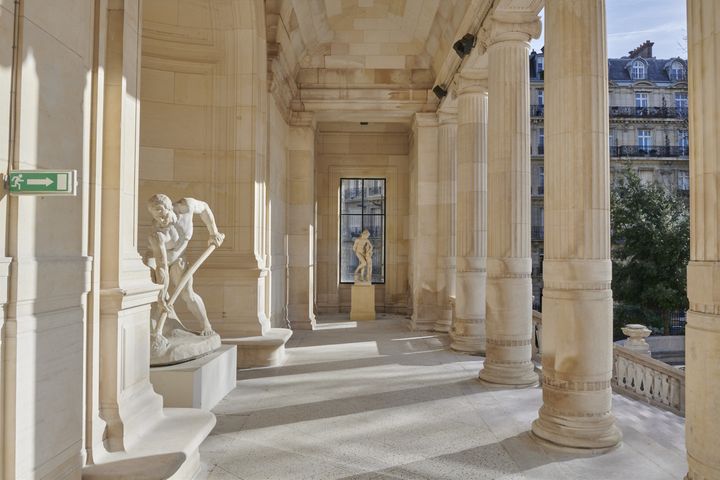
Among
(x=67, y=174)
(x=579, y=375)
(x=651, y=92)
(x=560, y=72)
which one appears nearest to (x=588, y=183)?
(x=560, y=72)

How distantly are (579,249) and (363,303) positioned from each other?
43.6 feet

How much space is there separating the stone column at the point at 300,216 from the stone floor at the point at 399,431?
5828 millimetres

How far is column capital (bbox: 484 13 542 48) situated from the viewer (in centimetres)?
919

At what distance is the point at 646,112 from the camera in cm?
4125

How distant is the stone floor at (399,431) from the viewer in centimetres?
537

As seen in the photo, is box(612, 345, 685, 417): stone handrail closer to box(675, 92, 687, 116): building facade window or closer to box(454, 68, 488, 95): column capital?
box(454, 68, 488, 95): column capital

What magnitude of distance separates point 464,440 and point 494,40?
7.02 m

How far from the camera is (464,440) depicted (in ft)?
20.6

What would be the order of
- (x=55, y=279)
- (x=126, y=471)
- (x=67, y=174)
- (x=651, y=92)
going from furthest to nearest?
(x=651, y=92) → (x=126, y=471) → (x=55, y=279) → (x=67, y=174)

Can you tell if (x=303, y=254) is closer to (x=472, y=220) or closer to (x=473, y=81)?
(x=472, y=220)

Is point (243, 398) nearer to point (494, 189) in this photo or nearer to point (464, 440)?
point (464, 440)

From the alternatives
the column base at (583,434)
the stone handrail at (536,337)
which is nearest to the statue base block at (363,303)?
the stone handrail at (536,337)

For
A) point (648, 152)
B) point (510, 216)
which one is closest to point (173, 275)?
point (510, 216)

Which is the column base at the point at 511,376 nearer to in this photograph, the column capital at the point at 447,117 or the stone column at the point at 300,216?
the stone column at the point at 300,216
